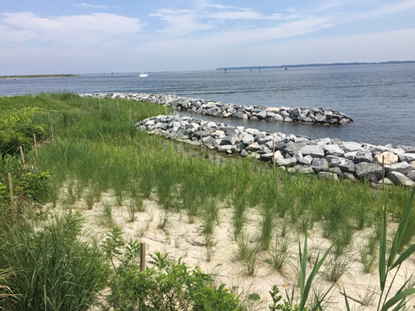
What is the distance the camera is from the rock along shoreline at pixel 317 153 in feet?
26.0

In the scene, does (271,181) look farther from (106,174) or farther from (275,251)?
(106,174)

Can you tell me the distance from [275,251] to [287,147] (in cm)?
690

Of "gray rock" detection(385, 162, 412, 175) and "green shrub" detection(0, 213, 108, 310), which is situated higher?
"green shrub" detection(0, 213, 108, 310)

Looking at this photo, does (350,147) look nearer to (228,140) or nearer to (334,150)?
(334,150)

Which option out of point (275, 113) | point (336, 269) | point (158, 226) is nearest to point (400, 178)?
point (336, 269)

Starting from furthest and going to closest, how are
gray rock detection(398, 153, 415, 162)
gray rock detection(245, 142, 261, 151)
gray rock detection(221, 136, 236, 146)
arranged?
gray rock detection(221, 136, 236, 146), gray rock detection(245, 142, 261, 151), gray rock detection(398, 153, 415, 162)

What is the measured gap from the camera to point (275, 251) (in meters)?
3.58

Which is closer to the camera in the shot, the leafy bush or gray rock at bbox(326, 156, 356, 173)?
the leafy bush

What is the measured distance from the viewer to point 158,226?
4352 millimetres

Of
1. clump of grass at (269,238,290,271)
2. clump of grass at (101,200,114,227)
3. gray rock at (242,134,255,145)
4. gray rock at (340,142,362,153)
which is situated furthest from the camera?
gray rock at (242,134,255,145)

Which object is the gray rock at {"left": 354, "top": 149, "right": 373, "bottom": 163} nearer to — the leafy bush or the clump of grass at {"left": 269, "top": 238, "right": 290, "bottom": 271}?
the clump of grass at {"left": 269, "top": 238, "right": 290, "bottom": 271}

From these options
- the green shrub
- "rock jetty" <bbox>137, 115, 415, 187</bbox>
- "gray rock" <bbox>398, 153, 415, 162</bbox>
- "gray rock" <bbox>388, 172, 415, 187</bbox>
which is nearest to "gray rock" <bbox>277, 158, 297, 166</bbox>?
"rock jetty" <bbox>137, 115, 415, 187</bbox>

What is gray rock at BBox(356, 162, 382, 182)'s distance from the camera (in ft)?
26.0

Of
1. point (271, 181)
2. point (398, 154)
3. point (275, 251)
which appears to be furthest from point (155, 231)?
point (398, 154)
